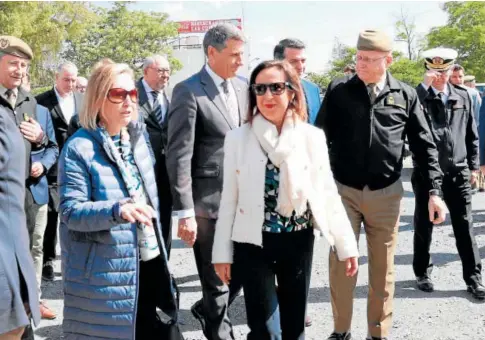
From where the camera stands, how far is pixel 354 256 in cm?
296

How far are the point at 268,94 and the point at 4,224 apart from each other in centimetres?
136

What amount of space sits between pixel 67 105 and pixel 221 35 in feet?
9.82

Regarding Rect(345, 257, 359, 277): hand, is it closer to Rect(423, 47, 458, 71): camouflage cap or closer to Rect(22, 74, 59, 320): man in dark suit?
Rect(22, 74, 59, 320): man in dark suit

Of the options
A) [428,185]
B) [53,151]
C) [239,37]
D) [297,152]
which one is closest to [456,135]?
[428,185]

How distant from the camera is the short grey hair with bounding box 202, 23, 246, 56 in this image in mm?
3625

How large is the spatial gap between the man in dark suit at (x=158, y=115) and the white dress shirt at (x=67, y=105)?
2.97ft

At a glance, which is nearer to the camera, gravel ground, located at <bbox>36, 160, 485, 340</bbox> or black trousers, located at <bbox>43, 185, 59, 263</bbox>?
gravel ground, located at <bbox>36, 160, 485, 340</bbox>

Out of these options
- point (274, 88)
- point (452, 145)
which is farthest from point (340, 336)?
point (452, 145)

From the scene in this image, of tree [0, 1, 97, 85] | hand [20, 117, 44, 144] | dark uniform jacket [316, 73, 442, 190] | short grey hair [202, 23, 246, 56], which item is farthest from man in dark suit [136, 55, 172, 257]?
tree [0, 1, 97, 85]

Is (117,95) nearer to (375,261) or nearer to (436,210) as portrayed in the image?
(375,261)

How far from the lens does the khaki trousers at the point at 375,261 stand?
388 centimetres

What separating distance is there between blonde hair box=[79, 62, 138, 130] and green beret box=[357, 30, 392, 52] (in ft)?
5.66

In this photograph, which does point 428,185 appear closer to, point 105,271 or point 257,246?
point 257,246

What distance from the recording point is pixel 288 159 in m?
2.79
